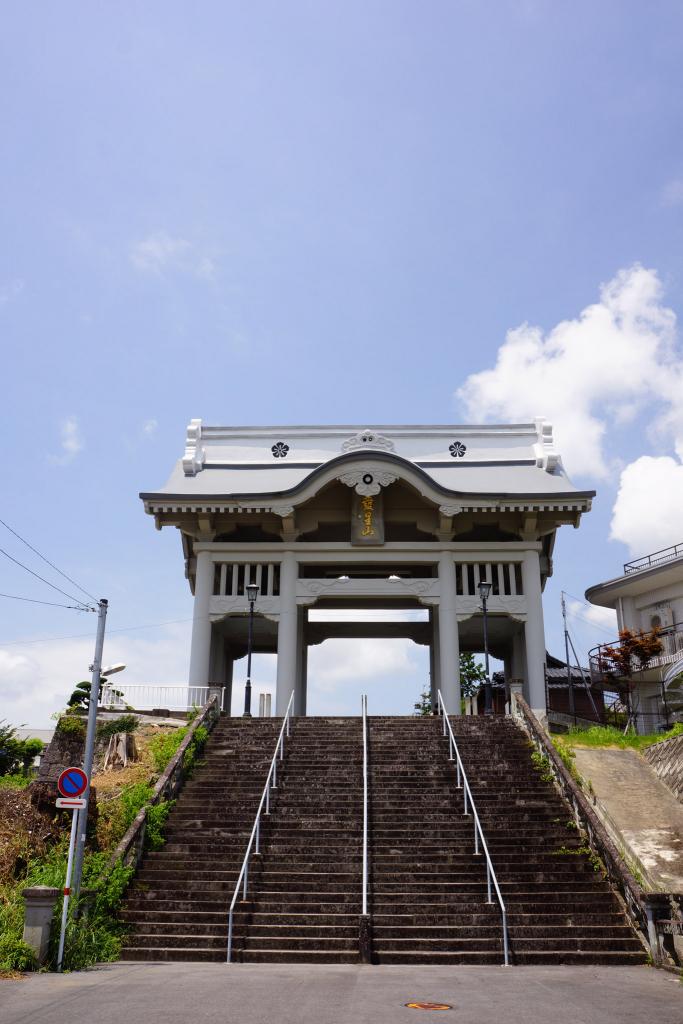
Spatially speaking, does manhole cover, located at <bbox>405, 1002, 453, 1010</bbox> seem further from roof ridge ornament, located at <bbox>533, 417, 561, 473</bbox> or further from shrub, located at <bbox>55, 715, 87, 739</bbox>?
roof ridge ornament, located at <bbox>533, 417, 561, 473</bbox>

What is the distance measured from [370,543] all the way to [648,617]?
598 inches

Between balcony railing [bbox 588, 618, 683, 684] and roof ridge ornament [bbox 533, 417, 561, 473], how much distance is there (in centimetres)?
719

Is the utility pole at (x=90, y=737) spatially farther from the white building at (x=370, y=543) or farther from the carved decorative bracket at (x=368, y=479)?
the carved decorative bracket at (x=368, y=479)

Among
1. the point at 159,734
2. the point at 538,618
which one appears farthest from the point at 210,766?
the point at 538,618

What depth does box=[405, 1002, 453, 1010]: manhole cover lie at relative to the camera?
7.47 m

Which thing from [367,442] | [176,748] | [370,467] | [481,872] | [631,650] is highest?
[367,442]

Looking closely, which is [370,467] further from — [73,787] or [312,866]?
[73,787]

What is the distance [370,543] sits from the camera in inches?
998

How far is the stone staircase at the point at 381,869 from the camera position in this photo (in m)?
10.9

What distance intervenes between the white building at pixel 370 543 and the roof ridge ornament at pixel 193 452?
0.07 meters

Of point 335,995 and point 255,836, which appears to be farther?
point 255,836

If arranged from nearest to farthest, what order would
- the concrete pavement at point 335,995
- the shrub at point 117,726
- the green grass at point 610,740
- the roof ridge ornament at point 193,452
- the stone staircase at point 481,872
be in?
1. the concrete pavement at point 335,995
2. the stone staircase at point 481,872
3. the green grass at point 610,740
4. the shrub at point 117,726
5. the roof ridge ornament at point 193,452

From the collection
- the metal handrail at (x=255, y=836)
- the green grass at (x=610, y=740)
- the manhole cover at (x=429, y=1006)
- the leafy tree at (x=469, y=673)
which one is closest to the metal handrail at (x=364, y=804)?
the metal handrail at (x=255, y=836)

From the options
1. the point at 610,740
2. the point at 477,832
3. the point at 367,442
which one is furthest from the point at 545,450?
the point at 477,832
